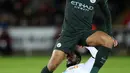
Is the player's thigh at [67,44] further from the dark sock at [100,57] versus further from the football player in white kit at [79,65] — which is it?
the dark sock at [100,57]

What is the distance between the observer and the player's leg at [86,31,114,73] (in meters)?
8.61

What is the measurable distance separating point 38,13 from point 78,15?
38.0 ft

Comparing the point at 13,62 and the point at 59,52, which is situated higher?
the point at 59,52

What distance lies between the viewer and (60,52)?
8.65 meters

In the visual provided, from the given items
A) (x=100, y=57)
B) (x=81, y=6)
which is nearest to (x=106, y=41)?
(x=100, y=57)

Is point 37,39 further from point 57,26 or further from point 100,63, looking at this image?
point 100,63

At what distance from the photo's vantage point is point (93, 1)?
884 cm

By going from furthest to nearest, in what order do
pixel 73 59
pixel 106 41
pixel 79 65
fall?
pixel 73 59
pixel 106 41
pixel 79 65

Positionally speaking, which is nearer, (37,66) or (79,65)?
(79,65)

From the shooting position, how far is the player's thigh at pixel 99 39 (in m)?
8.66

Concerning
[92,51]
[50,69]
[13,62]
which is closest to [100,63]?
[92,51]

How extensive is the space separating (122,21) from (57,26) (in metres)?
3.10

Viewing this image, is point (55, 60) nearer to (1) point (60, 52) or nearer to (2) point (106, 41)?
(1) point (60, 52)

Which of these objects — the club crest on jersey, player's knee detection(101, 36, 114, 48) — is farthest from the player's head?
the club crest on jersey
